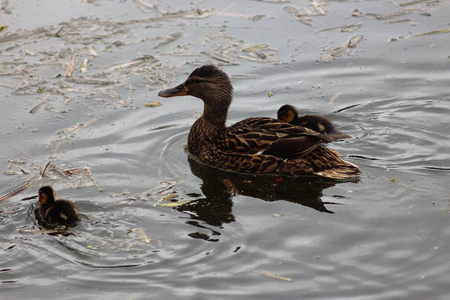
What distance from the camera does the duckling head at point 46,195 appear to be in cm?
643

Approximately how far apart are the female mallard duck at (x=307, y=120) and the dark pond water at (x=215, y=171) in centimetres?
22

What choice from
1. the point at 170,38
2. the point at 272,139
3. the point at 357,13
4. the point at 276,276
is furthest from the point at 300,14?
the point at 276,276

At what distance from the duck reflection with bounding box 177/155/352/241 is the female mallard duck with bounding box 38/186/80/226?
3.14 ft

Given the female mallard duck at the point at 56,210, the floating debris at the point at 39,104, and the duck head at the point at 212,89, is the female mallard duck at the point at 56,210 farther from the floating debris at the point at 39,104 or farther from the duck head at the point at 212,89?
the floating debris at the point at 39,104

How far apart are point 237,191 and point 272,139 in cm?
68

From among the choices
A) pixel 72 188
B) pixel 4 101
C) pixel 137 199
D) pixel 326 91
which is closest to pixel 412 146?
pixel 326 91

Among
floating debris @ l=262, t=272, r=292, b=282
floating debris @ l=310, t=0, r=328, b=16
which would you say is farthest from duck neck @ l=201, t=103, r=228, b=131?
floating debris @ l=310, t=0, r=328, b=16

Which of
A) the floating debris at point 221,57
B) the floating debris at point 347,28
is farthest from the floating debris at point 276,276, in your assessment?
the floating debris at point 347,28

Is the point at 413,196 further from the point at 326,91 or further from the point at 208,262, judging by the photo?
the point at 326,91

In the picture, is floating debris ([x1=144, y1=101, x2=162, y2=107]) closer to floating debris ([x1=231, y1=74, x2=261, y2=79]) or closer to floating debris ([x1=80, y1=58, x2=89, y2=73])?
floating debris ([x1=231, y1=74, x2=261, y2=79])

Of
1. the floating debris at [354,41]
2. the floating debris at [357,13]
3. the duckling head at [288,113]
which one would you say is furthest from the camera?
the floating debris at [357,13]

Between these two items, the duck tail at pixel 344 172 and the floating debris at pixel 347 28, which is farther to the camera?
the floating debris at pixel 347 28

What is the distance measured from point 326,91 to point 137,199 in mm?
3257

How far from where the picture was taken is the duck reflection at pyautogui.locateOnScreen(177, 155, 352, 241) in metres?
6.71
